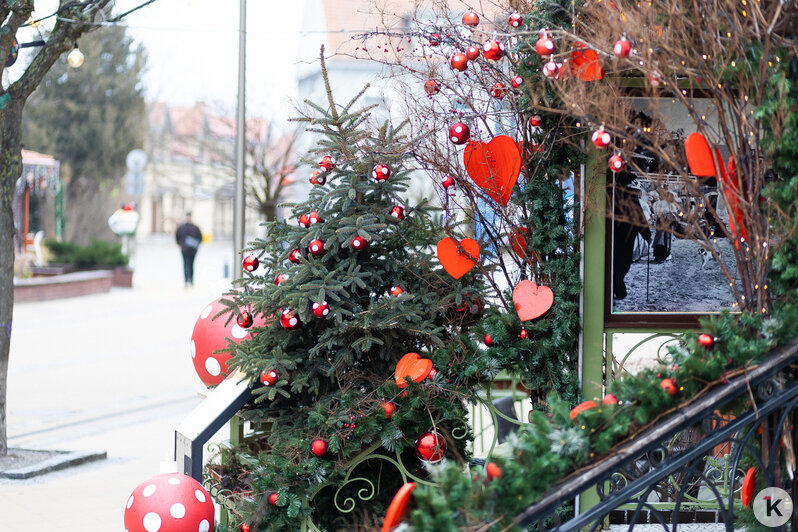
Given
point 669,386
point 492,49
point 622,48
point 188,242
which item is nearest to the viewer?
point 669,386

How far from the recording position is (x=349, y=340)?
16.0 ft

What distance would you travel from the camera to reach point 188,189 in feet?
221

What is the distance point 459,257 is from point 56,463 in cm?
453

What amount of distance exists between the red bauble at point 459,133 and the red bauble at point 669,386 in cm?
187

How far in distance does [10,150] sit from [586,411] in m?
6.13

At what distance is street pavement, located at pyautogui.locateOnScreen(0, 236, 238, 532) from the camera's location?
6730 millimetres

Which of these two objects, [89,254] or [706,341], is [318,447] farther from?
[89,254]

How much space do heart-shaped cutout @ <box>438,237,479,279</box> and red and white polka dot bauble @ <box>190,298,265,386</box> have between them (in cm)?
178

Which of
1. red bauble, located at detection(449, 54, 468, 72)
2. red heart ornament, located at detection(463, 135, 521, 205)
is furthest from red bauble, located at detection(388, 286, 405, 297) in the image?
red bauble, located at detection(449, 54, 468, 72)

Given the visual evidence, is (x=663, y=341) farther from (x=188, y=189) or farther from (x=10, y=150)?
(x=188, y=189)

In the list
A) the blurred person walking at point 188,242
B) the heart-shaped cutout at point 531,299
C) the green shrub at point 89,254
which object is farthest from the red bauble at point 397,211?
the green shrub at point 89,254

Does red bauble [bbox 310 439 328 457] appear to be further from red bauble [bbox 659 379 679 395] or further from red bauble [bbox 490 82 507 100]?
red bauble [bbox 490 82 507 100]

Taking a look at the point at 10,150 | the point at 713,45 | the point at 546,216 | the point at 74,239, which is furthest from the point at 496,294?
the point at 74,239

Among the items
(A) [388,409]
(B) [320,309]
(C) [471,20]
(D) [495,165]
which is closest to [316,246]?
(B) [320,309]
